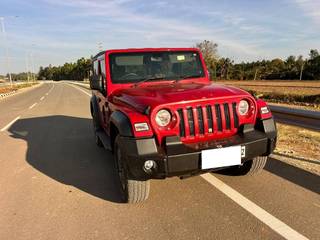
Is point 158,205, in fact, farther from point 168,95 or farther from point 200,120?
point 168,95

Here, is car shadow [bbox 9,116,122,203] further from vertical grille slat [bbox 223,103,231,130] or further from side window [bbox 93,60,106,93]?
vertical grille slat [bbox 223,103,231,130]

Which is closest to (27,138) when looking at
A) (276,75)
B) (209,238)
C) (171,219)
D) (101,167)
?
(101,167)

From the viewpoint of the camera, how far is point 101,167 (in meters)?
6.08

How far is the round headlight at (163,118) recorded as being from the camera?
401 cm

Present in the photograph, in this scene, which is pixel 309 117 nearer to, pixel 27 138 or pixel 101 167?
pixel 101 167

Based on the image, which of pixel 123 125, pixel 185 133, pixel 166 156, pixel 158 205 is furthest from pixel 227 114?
pixel 158 205

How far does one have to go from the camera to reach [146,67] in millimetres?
5711

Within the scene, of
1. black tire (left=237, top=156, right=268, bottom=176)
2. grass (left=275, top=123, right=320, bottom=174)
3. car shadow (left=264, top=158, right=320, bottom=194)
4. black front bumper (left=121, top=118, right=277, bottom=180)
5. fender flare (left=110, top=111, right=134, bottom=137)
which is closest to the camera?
black front bumper (left=121, top=118, right=277, bottom=180)

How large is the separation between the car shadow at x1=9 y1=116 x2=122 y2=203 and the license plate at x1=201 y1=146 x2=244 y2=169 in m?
1.33

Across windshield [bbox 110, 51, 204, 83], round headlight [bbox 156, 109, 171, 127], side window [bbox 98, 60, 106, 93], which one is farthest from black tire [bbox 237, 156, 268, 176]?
side window [bbox 98, 60, 106, 93]

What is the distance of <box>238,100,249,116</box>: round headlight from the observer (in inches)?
171

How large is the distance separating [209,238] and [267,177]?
2014mm

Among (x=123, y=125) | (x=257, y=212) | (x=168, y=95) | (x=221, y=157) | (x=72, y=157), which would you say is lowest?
(x=72, y=157)

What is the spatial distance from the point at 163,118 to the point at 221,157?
80 cm
